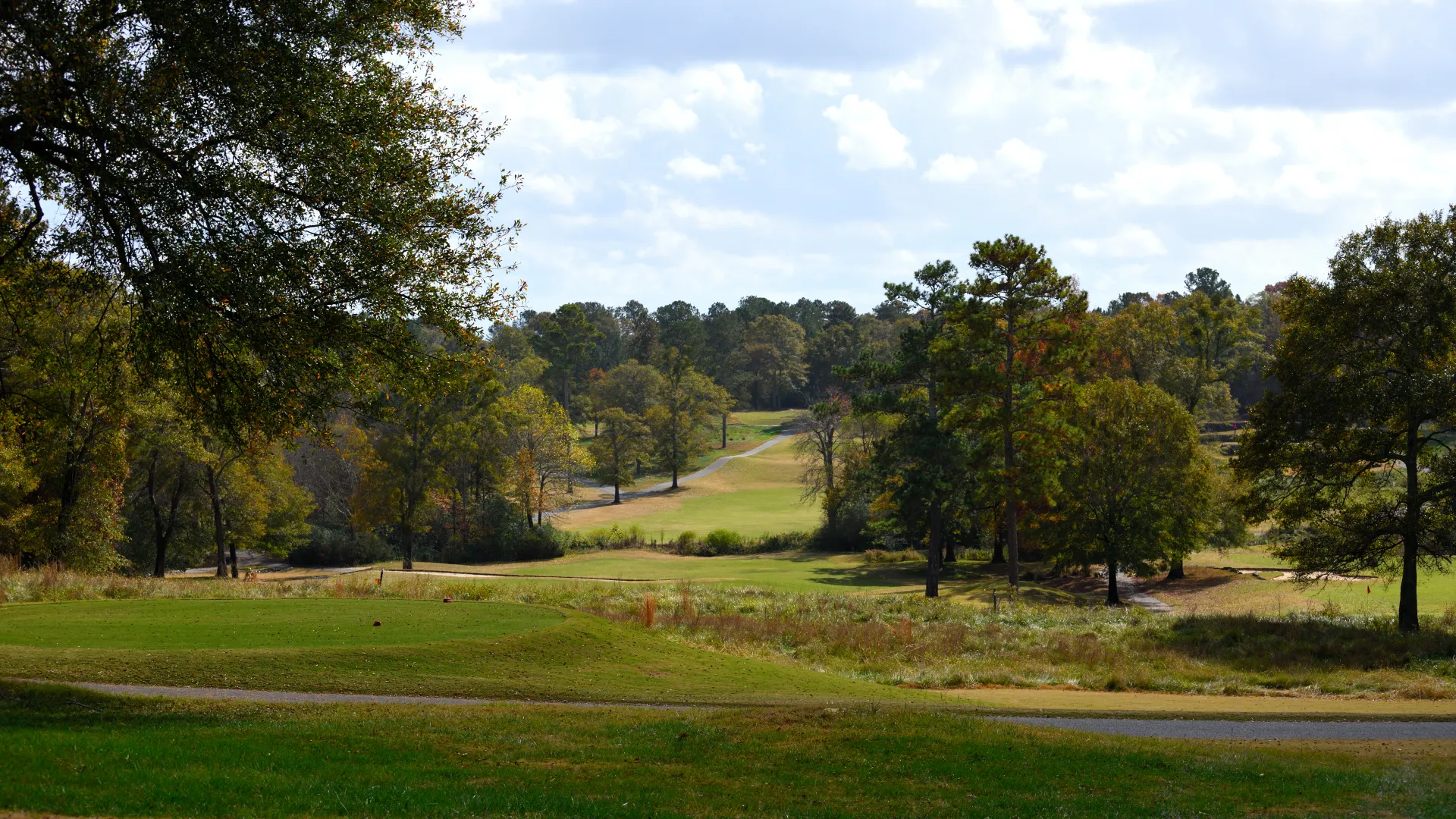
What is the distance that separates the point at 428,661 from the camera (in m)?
18.4

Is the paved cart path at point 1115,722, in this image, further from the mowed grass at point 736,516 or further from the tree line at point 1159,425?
the mowed grass at point 736,516

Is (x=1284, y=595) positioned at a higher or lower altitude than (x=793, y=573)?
higher

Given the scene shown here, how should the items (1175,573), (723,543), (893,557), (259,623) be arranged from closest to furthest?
1. (259,623)
2. (1175,573)
3. (893,557)
4. (723,543)

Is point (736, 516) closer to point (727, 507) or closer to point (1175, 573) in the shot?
point (727, 507)

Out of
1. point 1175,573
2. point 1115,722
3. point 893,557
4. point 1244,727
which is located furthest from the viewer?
point 893,557

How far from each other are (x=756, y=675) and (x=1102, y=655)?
31.6 feet

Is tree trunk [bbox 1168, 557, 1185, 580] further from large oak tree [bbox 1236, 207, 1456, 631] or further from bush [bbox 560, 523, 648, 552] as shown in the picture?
bush [bbox 560, 523, 648, 552]

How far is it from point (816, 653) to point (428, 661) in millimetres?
10303

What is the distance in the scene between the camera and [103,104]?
12500 mm

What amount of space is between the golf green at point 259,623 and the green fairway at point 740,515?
48405 millimetres

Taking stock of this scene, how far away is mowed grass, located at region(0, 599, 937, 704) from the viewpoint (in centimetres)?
1648

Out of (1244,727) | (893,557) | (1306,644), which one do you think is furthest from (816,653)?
(893,557)

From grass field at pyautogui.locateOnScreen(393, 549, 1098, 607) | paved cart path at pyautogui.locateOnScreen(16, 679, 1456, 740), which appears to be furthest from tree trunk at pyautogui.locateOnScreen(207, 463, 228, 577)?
paved cart path at pyautogui.locateOnScreen(16, 679, 1456, 740)

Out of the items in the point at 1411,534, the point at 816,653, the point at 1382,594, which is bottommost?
the point at 1382,594
